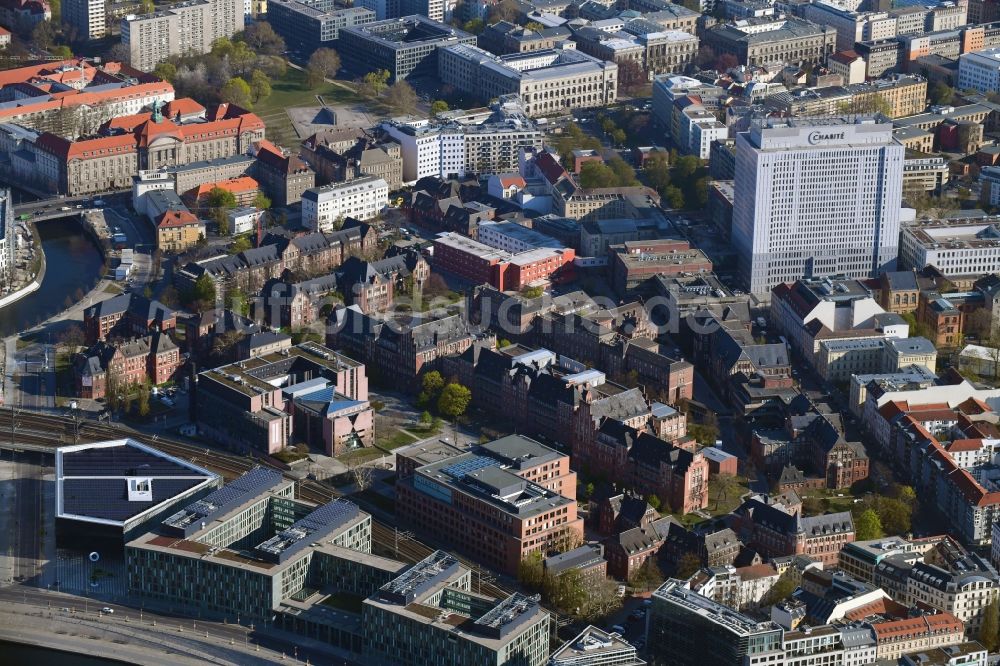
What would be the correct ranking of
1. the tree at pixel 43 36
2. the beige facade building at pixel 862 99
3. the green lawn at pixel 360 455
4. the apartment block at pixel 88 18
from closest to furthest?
the green lawn at pixel 360 455 → the beige facade building at pixel 862 99 → the tree at pixel 43 36 → the apartment block at pixel 88 18

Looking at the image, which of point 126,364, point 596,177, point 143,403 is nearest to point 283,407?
point 143,403

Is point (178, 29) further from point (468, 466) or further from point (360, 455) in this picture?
point (468, 466)

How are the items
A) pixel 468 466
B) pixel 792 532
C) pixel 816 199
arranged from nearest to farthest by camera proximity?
pixel 792 532, pixel 468 466, pixel 816 199

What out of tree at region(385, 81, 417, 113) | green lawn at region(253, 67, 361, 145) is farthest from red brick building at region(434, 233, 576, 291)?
tree at region(385, 81, 417, 113)

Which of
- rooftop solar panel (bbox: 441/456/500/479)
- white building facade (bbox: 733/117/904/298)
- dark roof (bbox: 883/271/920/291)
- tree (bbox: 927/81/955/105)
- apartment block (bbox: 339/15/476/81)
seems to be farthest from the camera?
apartment block (bbox: 339/15/476/81)

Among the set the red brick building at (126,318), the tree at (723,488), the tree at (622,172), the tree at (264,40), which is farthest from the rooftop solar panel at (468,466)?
the tree at (264,40)

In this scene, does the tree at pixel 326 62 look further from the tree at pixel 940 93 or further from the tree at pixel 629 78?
the tree at pixel 940 93

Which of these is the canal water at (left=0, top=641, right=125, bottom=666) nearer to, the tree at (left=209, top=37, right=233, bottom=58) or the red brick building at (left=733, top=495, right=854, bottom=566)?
the red brick building at (left=733, top=495, right=854, bottom=566)
